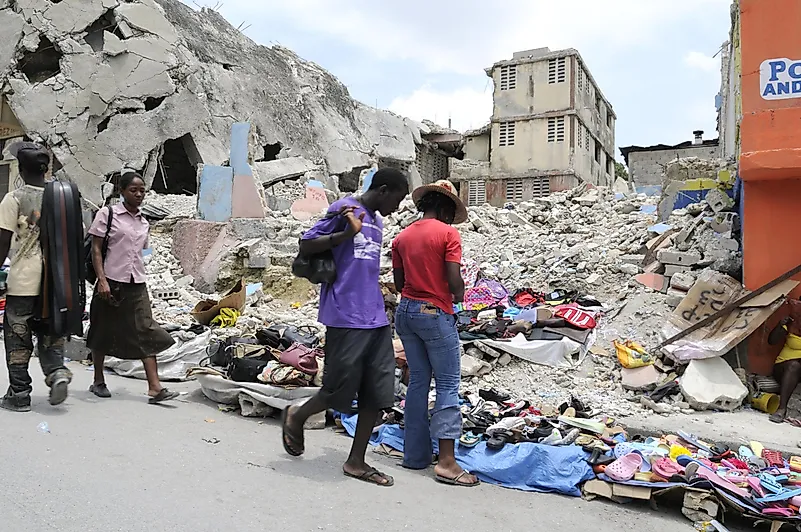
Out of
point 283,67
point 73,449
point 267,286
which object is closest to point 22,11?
point 283,67

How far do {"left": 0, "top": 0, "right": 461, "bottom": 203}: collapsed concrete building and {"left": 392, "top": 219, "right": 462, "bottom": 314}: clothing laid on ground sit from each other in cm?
1527

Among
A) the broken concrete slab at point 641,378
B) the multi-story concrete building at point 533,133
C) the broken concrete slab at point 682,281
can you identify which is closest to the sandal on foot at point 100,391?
the broken concrete slab at point 641,378

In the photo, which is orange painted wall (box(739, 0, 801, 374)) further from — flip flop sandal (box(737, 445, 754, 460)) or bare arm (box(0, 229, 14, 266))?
bare arm (box(0, 229, 14, 266))

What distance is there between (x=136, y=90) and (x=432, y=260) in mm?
17083

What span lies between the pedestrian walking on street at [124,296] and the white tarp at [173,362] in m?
1.00

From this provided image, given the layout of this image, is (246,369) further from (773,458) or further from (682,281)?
(682,281)

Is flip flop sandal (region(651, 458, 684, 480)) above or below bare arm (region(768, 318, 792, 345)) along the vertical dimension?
below

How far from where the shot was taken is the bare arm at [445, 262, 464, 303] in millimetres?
3242

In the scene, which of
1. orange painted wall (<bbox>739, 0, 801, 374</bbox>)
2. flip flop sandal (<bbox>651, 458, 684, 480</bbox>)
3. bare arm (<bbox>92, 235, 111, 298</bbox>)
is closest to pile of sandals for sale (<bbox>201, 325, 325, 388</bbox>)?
bare arm (<bbox>92, 235, 111, 298</bbox>)

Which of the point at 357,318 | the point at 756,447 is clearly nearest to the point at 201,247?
the point at 357,318

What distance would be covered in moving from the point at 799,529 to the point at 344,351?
2.26 metres

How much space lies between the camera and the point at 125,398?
4.39 meters

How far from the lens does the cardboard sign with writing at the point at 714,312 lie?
5.13 metres

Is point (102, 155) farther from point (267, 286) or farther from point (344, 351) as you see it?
point (344, 351)
